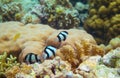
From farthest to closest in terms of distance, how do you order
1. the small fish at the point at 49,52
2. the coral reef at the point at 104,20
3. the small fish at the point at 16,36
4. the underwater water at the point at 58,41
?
the coral reef at the point at 104,20 → the small fish at the point at 16,36 → the small fish at the point at 49,52 → the underwater water at the point at 58,41

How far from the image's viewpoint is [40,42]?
5402 mm

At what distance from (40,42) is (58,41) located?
1.59ft

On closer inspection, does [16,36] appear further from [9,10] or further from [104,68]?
Answer: [104,68]

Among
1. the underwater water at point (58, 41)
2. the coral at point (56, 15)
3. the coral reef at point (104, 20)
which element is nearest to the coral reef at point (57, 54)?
the underwater water at point (58, 41)

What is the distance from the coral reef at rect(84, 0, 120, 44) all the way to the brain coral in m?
1.78

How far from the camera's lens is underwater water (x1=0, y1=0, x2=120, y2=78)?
3283 mm

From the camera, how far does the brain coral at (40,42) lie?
446 centimetres

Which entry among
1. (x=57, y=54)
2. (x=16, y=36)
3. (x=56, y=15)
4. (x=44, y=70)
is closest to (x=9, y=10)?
(x=56, y=15)

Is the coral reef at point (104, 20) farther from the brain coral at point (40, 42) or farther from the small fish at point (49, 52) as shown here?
the small fish at point (49, 52)

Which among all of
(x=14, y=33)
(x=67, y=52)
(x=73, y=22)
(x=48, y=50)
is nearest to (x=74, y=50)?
(x=67, y=52)

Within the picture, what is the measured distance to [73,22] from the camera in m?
7.39

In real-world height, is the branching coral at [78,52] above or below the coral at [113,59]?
below

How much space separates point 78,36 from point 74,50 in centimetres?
94

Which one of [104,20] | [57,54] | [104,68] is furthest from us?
[104,20]
